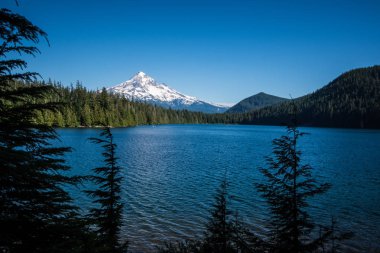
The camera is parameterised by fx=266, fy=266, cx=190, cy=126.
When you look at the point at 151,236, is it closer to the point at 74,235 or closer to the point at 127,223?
the point at 127,223

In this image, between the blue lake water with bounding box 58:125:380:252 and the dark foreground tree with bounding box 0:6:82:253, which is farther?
the blue lake water with bounding box 58:125:380:252

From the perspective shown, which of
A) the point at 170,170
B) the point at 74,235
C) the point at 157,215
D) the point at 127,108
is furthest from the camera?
the point at 127,108

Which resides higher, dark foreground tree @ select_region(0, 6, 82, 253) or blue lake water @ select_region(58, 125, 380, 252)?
dark foreground tree @ select_region(0, 6, 82, 253)

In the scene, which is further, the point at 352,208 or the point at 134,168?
the point at 134,168

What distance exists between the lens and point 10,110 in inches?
248

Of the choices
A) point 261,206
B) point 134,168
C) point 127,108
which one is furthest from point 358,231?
point 127,108

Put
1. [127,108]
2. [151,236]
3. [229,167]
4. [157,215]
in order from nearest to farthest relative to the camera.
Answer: [151,236] → [157,215] → [229,167] → [127,108]

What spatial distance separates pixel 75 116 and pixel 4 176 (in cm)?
13661

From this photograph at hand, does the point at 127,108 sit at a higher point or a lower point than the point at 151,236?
higher

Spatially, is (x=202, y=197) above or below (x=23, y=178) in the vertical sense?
below

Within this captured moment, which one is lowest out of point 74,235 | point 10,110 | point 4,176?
point 74,235

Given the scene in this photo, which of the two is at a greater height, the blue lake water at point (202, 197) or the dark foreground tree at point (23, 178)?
the dark foreground tree at point (23, 178)

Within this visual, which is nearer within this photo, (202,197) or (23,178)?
(23,178)

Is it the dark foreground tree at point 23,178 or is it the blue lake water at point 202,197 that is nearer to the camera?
the dark foreground tree at point 23,178
